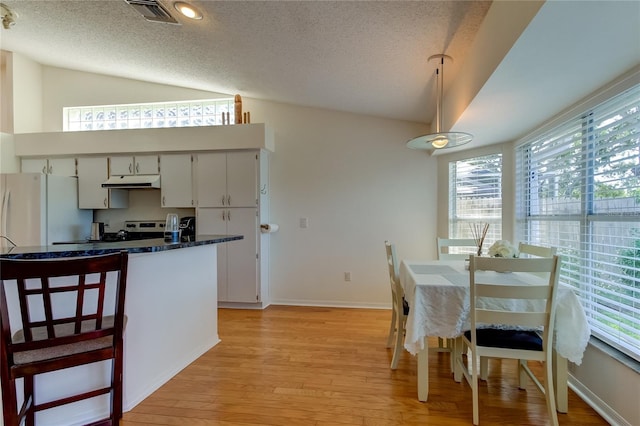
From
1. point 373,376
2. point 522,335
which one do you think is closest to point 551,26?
point 522,335

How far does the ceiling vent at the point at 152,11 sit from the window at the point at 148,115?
1.68 metres

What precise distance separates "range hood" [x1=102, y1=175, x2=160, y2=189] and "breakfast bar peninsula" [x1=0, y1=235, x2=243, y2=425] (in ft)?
5.71

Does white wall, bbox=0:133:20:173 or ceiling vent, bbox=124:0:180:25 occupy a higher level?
ceiling vent, bbox=124:0:180:25

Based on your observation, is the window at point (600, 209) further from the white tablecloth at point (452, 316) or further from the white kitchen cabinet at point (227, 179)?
the white kitchen cabinet at point (227, 179)

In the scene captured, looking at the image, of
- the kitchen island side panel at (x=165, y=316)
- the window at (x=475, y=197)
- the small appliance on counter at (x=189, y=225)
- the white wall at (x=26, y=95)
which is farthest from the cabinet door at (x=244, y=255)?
the white wall at (x=26, y=95)

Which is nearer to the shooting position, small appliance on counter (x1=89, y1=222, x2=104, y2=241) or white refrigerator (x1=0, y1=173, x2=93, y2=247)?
white refrigerator (x1=0, y1=173, x2=93, y2=247)

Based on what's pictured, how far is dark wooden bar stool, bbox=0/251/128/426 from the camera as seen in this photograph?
1331 mm

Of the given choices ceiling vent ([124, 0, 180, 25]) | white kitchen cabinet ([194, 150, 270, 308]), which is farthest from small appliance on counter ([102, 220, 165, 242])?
ceiling vent ([124, 0, 180, 25])

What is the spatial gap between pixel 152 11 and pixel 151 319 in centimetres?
232

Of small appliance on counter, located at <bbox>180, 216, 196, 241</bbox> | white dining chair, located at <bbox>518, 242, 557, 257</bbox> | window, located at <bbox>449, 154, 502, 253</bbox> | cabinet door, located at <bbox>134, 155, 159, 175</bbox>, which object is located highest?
cabinet door, located at <bbox>134, 155, 159, 175</bbox>

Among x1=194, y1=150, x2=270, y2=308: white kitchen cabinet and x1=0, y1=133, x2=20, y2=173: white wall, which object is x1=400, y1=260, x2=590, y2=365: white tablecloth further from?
x1=0, y1=133, x2=20, y2=173: white wall

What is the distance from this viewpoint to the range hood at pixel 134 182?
398 cm

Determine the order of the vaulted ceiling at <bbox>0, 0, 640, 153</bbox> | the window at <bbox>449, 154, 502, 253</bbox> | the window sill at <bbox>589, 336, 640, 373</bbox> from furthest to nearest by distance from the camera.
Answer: the window at <bbox>449, 154, 502, 253</bbox>
the window sill at <bbox>589, 336, 640, 373</bbox>
the vaulted ceiling at <bbox>0, 0, 640, 153</bbox>

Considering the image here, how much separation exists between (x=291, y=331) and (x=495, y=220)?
8.52 feet
